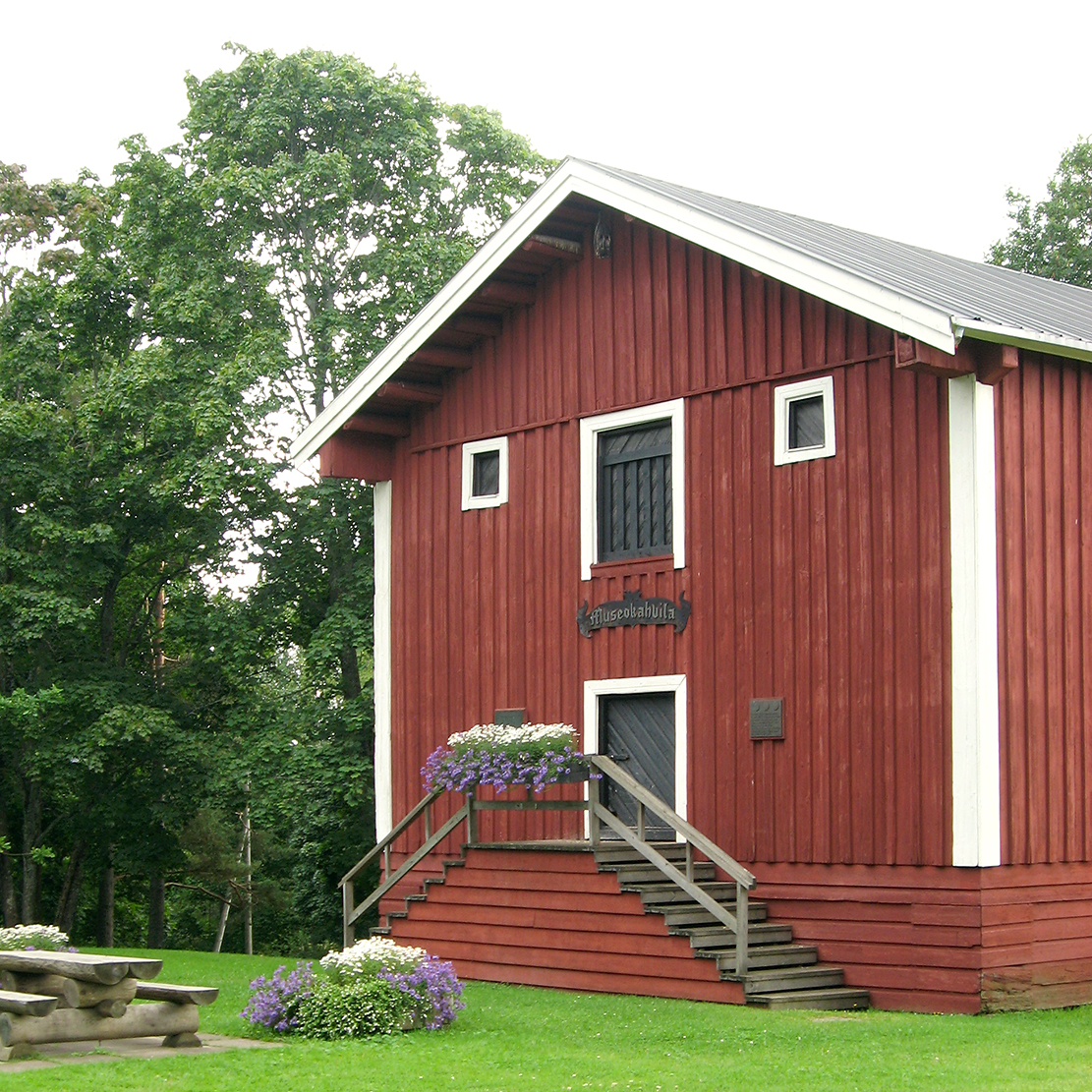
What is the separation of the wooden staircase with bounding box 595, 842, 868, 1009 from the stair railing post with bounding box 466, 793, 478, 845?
168cm

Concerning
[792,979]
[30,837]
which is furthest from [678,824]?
[30,837]

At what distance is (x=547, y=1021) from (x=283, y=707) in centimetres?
1477

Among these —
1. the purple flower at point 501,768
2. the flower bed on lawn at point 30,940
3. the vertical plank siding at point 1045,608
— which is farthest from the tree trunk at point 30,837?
the vertical plank siding at point 1045,608

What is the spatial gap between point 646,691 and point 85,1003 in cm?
716

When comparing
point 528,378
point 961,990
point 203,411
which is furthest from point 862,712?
point 203,411

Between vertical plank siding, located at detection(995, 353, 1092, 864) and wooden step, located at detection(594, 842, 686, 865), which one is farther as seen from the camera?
wooden step, located at detection(594, 842, 686, 865)

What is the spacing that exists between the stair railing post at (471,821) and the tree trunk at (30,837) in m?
14.3

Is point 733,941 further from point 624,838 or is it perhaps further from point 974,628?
point 974,628

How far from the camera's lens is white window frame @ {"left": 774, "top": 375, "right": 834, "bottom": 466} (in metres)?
15.5

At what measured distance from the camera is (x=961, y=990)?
13.8 metres

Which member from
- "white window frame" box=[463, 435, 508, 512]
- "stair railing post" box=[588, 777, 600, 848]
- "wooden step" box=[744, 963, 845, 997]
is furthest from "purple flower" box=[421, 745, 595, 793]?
"white window frame" box=[463, 435, 508, 512]

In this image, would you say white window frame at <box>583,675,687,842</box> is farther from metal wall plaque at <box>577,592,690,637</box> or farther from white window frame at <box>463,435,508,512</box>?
white window frame at <box>463,435,508,512</box>

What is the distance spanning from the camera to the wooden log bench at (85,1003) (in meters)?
10.9

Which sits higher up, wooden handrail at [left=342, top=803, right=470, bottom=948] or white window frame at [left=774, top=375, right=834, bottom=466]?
white window frame at [left=774, top=375, right=834, bottom=466]
